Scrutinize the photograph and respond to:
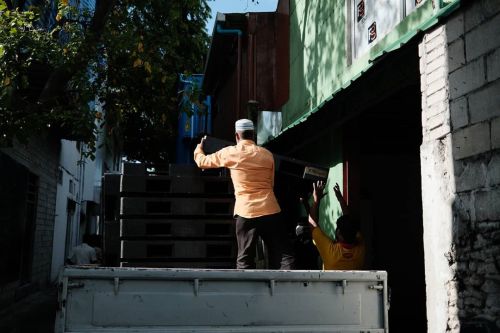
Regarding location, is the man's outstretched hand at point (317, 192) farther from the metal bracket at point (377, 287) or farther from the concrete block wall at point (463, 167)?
the metal bracket at point (377, 287)

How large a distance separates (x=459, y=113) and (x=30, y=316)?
822 cm

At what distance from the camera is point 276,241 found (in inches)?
204

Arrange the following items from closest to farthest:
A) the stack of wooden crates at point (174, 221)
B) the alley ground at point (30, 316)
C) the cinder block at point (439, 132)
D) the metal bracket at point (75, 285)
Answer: the metal bracket at point (75, 285) → the cinder block at point (439, 132) → the stack of wooden crates at point (174, 221) → the alley ground at point (30, 316)

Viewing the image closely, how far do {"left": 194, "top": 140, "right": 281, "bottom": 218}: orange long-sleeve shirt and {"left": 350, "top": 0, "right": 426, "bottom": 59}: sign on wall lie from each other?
222cm

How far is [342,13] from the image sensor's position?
768 cm

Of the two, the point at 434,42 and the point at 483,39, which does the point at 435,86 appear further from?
the point at 483,39

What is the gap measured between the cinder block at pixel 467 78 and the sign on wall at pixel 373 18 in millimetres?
1229

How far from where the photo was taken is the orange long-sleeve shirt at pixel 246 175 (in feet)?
16.9

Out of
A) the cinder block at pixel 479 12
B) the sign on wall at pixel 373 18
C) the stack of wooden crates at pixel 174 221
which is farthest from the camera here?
the sign on wall at pixel 373 18

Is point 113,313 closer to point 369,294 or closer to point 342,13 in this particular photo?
point 369,294

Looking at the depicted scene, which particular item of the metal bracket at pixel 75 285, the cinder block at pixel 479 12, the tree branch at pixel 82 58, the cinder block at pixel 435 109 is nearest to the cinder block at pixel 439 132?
the cinder block at pixel 435 109

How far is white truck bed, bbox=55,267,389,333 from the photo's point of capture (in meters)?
3.46

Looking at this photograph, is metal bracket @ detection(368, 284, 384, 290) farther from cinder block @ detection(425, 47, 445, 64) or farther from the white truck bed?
cinder block @ detection(425, 47, 445, 64)

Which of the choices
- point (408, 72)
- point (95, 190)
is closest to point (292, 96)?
point (408, 72)
